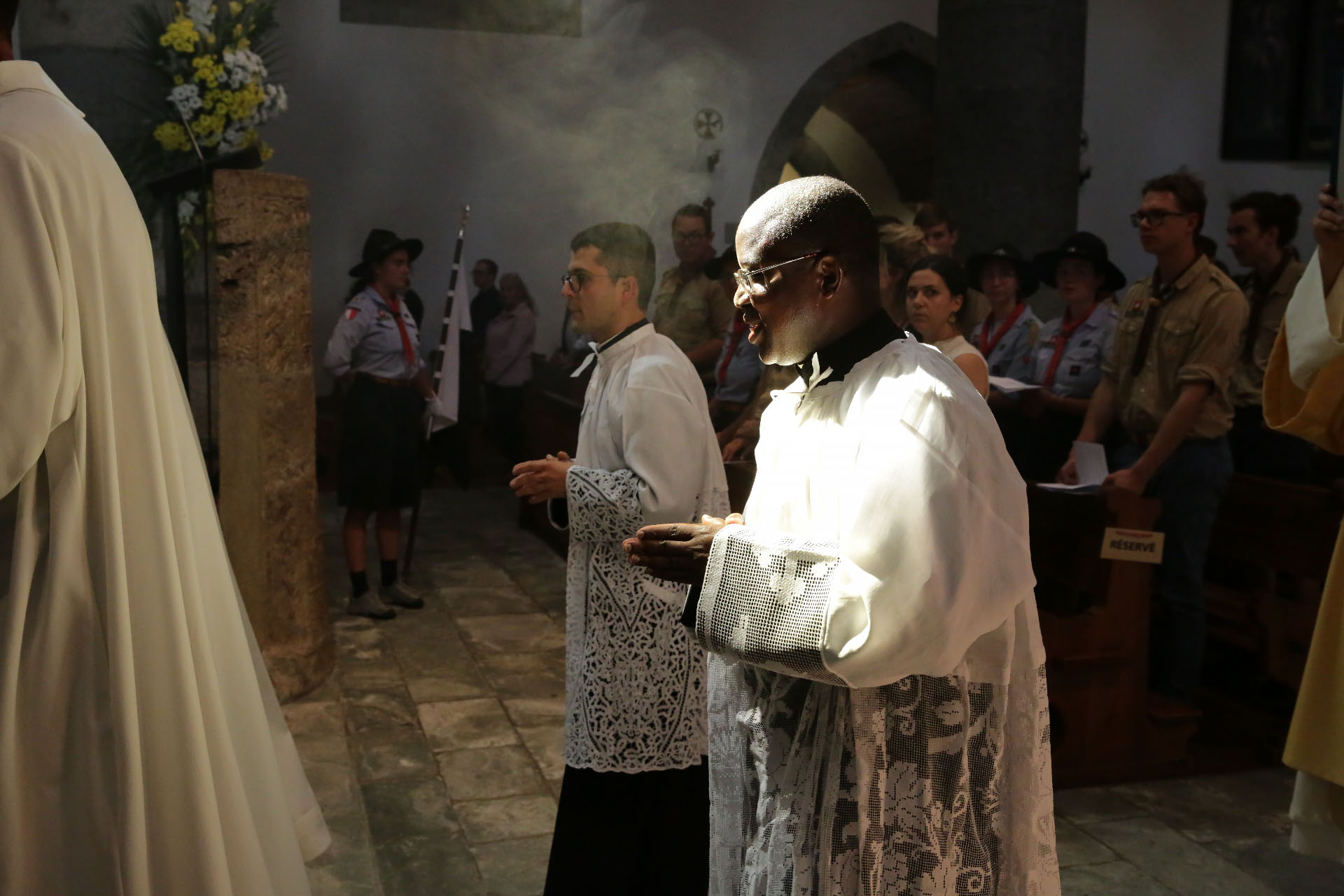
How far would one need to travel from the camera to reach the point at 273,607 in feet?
15.3

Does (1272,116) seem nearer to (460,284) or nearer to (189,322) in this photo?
(460,284)

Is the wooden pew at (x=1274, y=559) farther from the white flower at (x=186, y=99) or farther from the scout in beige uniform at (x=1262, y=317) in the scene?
the white flower at (x=186, y=99)

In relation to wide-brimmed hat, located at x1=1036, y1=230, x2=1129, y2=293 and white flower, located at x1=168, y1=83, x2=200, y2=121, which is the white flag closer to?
white flower, located at x1=168, y1=83, x2=200, y2=121

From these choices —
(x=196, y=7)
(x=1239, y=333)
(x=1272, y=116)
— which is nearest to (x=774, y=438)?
(x=1239, y=333)

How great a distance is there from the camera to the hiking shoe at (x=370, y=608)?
5.97m

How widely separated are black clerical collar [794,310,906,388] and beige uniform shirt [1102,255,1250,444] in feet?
9.25

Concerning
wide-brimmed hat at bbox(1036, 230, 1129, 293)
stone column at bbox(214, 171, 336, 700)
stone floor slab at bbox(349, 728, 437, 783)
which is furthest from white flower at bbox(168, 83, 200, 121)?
wide-brimmed hat at bbox(1036, 230, 1129, 293)

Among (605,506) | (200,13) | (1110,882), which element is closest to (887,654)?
(605,506)

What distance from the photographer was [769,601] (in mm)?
1656

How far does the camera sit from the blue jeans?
4.32 meters

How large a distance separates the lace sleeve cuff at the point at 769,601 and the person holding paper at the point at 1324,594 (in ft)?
6.40

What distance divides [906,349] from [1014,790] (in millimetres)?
652

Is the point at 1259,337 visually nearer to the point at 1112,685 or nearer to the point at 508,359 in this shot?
the point at 1112,685

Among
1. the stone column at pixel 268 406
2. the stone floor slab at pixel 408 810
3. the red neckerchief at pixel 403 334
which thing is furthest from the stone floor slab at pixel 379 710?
the red neckerchief at pixel 403 334
